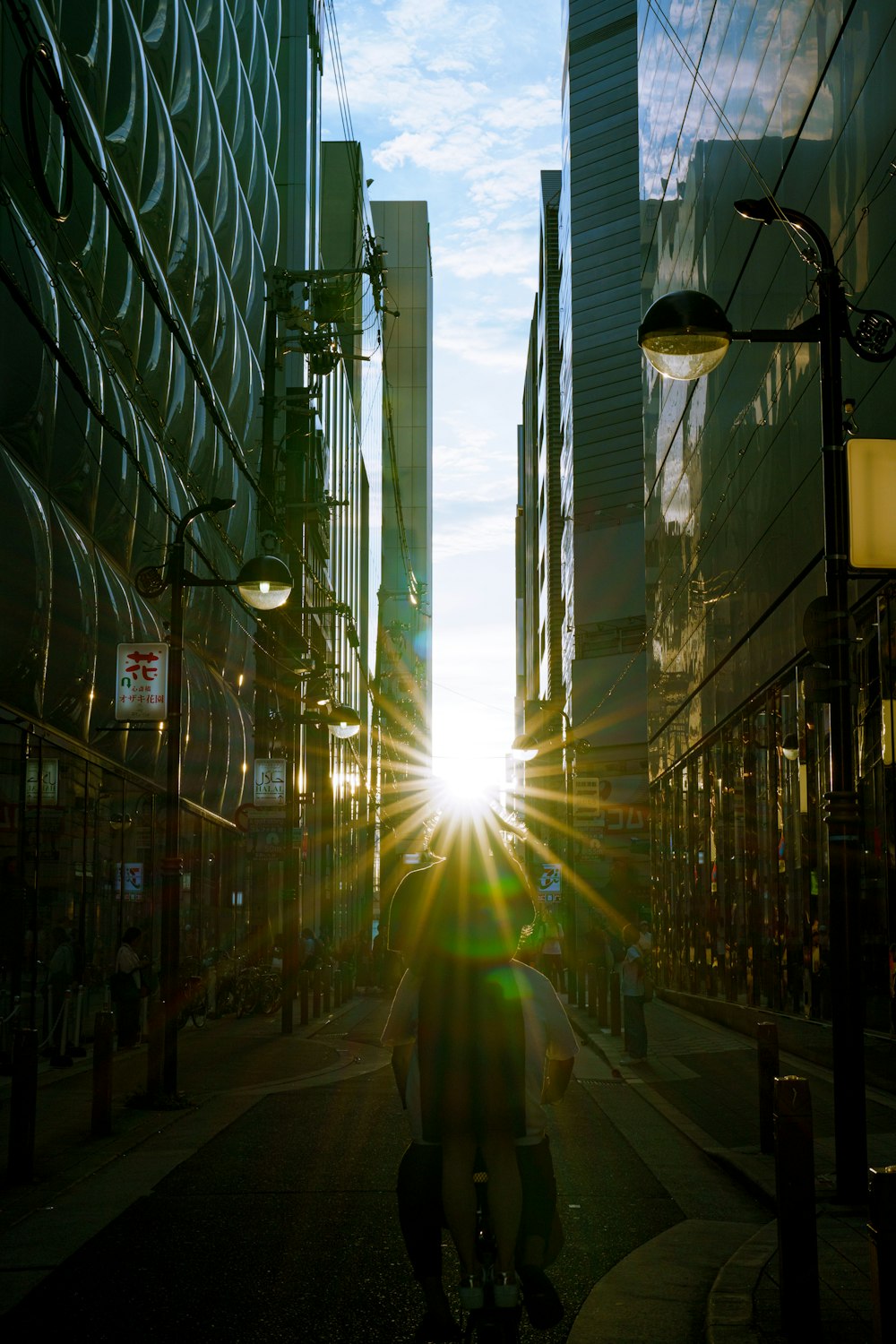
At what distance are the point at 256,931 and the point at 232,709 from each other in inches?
405

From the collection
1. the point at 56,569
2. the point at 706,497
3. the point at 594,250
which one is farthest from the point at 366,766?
the point at 56,569

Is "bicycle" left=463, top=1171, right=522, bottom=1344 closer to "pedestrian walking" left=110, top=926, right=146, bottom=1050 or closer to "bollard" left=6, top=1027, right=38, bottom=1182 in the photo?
"bollard" left=6, top=1027, right=38, bottom=1182

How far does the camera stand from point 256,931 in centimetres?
4541

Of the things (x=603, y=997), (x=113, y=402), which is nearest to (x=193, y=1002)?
(x=603, y=997)

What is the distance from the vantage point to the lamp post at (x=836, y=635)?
8.98 meters

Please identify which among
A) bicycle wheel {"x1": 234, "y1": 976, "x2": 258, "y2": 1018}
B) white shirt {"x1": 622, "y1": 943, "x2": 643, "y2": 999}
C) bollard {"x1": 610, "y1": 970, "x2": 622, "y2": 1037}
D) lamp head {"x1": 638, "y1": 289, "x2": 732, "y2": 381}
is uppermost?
lamp head {"x1": 638, "y1": 289, "x2": 732, "y2": 381}

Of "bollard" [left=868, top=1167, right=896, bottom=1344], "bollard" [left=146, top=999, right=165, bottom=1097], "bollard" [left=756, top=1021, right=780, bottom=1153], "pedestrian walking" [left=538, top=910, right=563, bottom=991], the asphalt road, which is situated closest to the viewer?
"bollard" [left=868, top=1167, right=896, bottom=1344]

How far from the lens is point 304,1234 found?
8828mm

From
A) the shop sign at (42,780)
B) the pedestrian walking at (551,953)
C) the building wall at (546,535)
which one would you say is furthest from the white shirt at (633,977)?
the building wall at (546,535)

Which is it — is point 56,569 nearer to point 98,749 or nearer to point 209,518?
point 98,749

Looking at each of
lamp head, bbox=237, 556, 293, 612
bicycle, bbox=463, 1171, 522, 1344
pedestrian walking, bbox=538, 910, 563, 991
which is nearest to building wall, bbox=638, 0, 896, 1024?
pedestrian walking, bbox=538, 910, 563, 991

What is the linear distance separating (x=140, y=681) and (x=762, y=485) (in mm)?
9651

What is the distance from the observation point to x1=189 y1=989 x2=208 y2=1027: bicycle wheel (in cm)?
2869

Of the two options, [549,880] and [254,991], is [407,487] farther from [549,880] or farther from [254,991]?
[254,991]
